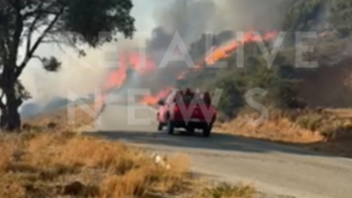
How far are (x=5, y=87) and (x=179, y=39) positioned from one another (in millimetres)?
49812

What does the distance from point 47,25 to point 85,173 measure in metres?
24.6

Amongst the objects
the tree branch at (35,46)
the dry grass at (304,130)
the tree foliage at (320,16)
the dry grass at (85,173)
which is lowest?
the dry grass at (304,130)

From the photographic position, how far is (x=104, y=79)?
87250 mm

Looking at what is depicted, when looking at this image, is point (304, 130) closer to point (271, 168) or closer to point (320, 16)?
point (271, 168)

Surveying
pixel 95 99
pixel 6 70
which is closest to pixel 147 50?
pixel 95 99

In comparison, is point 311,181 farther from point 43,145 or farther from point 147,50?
point 147,50

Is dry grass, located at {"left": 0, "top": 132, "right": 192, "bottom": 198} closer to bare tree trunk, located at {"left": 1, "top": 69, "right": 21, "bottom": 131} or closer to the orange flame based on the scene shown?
bare tree trunk, located at {"left": 1, "top": 69, "right": 21, "bottom": 131}

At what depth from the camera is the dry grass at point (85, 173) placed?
1020 cm

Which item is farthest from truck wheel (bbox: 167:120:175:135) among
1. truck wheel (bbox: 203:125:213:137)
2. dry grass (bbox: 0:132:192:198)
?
dry grass (bbox: 0:132:192:198)

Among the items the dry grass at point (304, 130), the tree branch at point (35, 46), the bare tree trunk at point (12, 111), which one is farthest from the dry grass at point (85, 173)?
the tree branch at point (35, 46)

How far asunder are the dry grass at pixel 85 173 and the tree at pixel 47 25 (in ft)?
56.5

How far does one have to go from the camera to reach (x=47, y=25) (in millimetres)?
35906

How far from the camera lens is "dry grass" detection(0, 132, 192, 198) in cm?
1020

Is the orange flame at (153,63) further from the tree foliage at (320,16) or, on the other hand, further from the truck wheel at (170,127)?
the truck wheel at (170,127)
